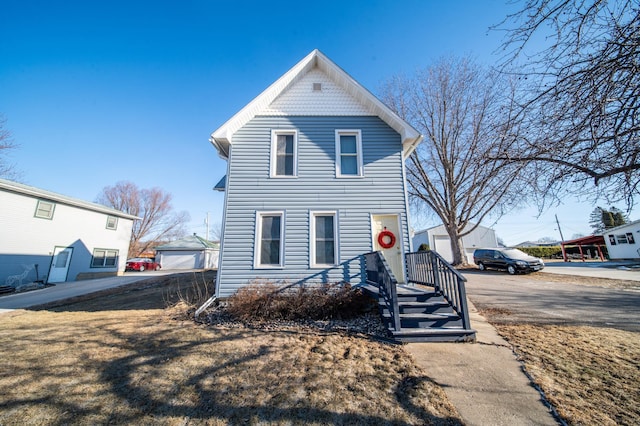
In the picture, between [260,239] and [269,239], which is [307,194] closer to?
[269,239]

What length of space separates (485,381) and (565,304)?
6.32 m

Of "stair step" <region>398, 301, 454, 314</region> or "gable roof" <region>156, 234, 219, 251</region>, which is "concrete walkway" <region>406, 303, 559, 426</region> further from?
"gable roof" <region>156, 234, 219, 251</region>

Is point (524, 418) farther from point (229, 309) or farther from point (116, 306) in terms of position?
point (116, 306)

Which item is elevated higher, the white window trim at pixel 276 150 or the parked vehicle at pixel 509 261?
the white window trim at pixel 276 150

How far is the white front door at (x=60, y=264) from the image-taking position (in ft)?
51.2

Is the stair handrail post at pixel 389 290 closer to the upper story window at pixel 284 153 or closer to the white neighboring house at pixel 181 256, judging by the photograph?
the upper story window at pixel 284 153

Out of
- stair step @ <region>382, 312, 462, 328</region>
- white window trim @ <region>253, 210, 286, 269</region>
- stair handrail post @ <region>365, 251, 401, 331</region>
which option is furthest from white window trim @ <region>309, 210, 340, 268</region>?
stair step @ <region>382, 312, 462, 328</region>

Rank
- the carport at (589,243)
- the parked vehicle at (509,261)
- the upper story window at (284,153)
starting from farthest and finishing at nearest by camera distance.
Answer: the carport at (589,243) → the parked vehicle at (509,261) → the upper story window at (284,153)

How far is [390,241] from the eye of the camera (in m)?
7.70

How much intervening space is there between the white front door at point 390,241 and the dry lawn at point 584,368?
2.81 m

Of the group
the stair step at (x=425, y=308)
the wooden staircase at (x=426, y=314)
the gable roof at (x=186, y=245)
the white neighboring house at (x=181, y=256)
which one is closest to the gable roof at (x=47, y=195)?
the gable roof at (x=186, y=245)

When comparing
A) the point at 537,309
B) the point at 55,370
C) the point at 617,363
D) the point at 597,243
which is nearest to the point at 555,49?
the point at 617,363

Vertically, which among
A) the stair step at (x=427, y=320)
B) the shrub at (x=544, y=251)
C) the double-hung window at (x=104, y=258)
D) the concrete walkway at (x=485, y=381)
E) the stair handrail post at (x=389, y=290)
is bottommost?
the concrete walkway at (x=485, y=381)

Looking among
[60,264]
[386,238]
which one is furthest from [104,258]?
[386,238]
